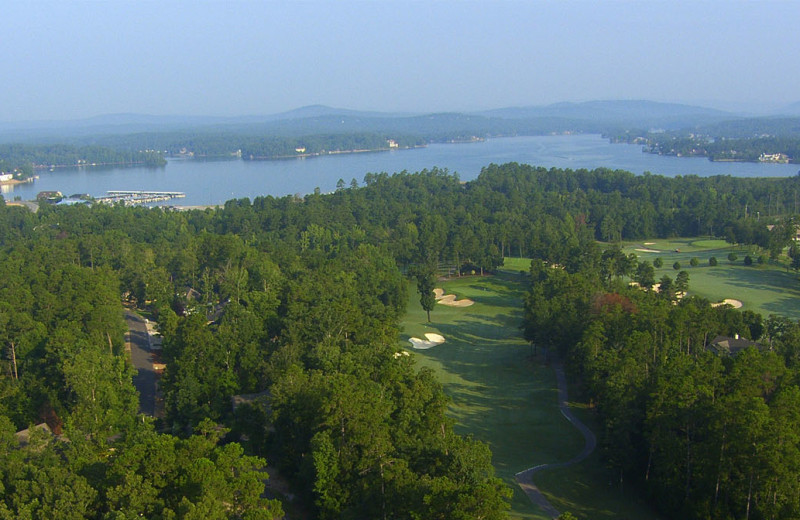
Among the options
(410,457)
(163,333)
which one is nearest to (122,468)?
(410,457)

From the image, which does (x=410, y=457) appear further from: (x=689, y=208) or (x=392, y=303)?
(x=689, y=208)

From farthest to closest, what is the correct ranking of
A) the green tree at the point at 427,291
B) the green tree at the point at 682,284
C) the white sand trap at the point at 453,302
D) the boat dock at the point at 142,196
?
the boat dock at the point at 142,196, the white sand trap at the point at 453,302, the green tree at the point at 427,291, the green tree at the point at 682,284

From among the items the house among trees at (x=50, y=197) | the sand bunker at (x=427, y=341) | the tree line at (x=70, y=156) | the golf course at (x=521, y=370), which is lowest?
the sand bunker at (x=427, y=341)

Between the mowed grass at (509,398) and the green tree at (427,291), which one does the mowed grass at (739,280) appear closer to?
the mowed grass at (509,398)

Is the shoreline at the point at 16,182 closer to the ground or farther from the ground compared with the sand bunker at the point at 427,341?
farther from the ground

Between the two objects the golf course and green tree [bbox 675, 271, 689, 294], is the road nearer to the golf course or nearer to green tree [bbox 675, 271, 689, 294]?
the golf course

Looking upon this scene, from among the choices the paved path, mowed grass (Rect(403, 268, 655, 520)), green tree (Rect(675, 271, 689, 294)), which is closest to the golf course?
mowed grass (Rect(403, 268, 655, 520))

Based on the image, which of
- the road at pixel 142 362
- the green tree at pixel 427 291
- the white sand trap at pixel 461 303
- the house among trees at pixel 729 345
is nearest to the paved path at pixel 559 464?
the house among trees at pixel 729 345
